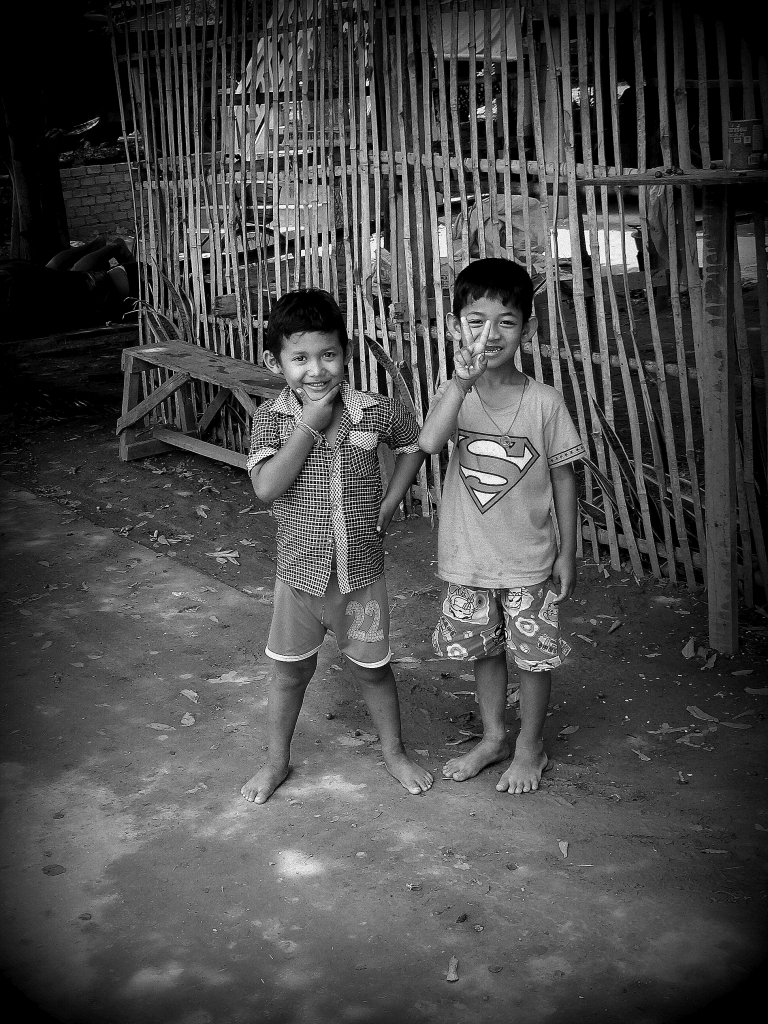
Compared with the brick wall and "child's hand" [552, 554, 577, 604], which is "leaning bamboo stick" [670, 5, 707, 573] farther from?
the brick wall

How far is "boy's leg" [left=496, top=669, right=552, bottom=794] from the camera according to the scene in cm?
319

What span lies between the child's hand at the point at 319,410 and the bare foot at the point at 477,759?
122 centimetres

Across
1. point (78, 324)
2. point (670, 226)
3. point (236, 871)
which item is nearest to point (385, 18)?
point (670, 226)

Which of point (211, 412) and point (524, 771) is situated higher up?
point (211, 412)

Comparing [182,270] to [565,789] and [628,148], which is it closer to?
[565,789]

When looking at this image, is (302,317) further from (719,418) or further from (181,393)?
(181,393)

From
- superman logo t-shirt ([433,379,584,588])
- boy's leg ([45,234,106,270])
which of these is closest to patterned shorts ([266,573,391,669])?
superman logo t-shirt ([433,379,584,588])

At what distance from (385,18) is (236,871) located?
409 centimetres

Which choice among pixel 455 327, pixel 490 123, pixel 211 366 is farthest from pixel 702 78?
pixel 211 366

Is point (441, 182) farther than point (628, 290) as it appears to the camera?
Yes

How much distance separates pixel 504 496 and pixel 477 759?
0.90 m

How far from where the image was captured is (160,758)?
3494 mm

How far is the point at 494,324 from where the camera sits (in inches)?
114

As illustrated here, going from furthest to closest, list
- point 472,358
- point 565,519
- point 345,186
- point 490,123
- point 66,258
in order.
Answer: point 66,258, point 345,186, point 490,123, point 565,519, point 472,358
